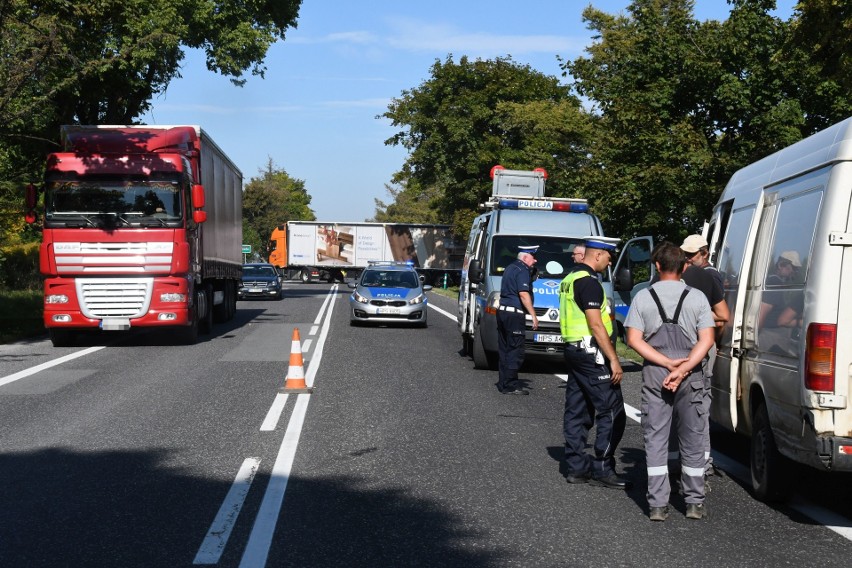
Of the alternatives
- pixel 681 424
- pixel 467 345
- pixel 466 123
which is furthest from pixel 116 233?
pixel 466 123

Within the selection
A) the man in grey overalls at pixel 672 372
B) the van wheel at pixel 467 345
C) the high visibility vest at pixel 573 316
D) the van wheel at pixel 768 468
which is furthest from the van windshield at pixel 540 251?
the man in grey overalls at pixel 672 372

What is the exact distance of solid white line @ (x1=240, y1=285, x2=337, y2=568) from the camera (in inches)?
227

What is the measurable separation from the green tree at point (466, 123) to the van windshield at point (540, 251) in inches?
1691

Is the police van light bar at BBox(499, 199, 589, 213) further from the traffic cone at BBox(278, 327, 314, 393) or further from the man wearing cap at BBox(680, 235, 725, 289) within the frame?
the man wearing cap at BBox(680, 235, 725, 289)

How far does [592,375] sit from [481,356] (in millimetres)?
7735

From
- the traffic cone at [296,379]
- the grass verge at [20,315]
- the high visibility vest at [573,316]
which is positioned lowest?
the grass verge at [20,315]

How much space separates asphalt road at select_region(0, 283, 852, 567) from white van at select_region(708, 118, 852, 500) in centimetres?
52

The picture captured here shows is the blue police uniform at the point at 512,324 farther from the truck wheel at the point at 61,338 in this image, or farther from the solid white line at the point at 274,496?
the truck wheel at the point at 61,338

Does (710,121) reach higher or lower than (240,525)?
higher

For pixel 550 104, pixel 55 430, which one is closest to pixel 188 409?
pixel 55 430

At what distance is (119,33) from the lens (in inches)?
1232

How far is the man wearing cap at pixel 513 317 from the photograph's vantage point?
518 inches

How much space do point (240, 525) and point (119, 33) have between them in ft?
90.1

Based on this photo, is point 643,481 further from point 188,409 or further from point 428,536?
point 188,409
